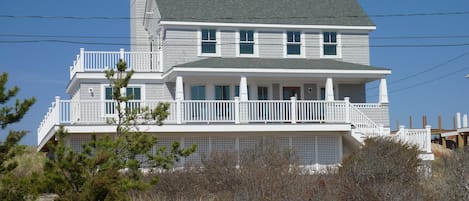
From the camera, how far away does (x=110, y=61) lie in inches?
1278

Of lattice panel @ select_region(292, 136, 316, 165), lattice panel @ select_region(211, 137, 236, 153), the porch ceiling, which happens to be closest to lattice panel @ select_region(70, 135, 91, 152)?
the porch ceiling

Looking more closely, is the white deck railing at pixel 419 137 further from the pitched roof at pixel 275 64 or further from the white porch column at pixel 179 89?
the white porch column at pixel 179 89

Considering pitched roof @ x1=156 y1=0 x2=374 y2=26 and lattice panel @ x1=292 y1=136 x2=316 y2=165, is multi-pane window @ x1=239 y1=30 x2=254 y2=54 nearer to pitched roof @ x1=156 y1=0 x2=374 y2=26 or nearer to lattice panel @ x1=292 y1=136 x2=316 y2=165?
pitched roof @ x1=156 y1=0 x2=374 y2=26

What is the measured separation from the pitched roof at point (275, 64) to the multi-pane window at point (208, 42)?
507mm

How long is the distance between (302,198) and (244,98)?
1360cm

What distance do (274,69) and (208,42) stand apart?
385 cm

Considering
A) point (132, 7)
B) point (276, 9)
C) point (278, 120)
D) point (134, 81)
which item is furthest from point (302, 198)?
point (132, 7)

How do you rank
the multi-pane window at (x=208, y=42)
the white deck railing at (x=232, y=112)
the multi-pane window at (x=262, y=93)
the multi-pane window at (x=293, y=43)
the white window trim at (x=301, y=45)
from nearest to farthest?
the white deck railing at (x=232, y=112), the multi-pane window at (x=208, y=42), the multi-pane window at (x=262, y=93), the white window trim at (x=301, y=45), the multi-pane window at (x=293, y=43)

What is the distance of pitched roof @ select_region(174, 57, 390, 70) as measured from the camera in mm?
32281

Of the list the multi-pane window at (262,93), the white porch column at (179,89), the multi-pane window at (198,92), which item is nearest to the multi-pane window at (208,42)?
the multi-pane window at (198,92)

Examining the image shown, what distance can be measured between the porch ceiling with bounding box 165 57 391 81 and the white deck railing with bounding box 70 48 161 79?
1669 mm

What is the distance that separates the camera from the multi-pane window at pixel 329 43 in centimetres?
3584

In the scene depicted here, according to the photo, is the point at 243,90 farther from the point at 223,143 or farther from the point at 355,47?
the point at 355,47

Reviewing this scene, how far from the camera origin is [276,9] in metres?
36.2
